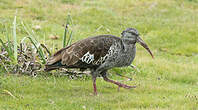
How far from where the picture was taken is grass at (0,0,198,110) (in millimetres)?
6836

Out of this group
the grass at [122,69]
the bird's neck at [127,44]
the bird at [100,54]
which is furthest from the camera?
the bird's neck at [127,44]

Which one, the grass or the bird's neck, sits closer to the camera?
the grass

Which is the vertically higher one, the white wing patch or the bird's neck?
the bird's neck

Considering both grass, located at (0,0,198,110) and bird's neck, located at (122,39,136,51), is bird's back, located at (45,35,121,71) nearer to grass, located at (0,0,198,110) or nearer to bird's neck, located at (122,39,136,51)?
bird's neck, located at (122,39,136,51)

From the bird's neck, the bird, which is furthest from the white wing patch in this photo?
the bird's neck

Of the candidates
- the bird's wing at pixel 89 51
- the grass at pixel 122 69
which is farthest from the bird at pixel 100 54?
the grass at pixel 122 69

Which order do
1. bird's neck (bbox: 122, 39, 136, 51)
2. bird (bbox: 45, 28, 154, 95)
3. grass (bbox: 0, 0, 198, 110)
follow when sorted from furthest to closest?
bird's neck (bbox: 122, 39, 136, 51)
bird (bbox: 45, 28, 154, 95)
grass (bbox: 0, 0, 198, 110)

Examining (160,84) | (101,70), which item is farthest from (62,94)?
(160,84)

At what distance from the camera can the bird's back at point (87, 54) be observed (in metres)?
6.95

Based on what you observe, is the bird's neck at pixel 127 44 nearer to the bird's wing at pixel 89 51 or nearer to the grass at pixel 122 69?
the bird's wing at pixel 89 51

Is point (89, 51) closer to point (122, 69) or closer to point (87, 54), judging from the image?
point (87, 54)

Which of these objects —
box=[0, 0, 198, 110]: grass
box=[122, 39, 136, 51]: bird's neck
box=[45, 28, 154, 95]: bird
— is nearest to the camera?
box=[0, 0, 198, 110]: grass

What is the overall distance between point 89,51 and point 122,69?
2.68 m

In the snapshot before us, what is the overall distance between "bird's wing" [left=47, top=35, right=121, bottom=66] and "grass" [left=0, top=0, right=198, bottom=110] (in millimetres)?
684
